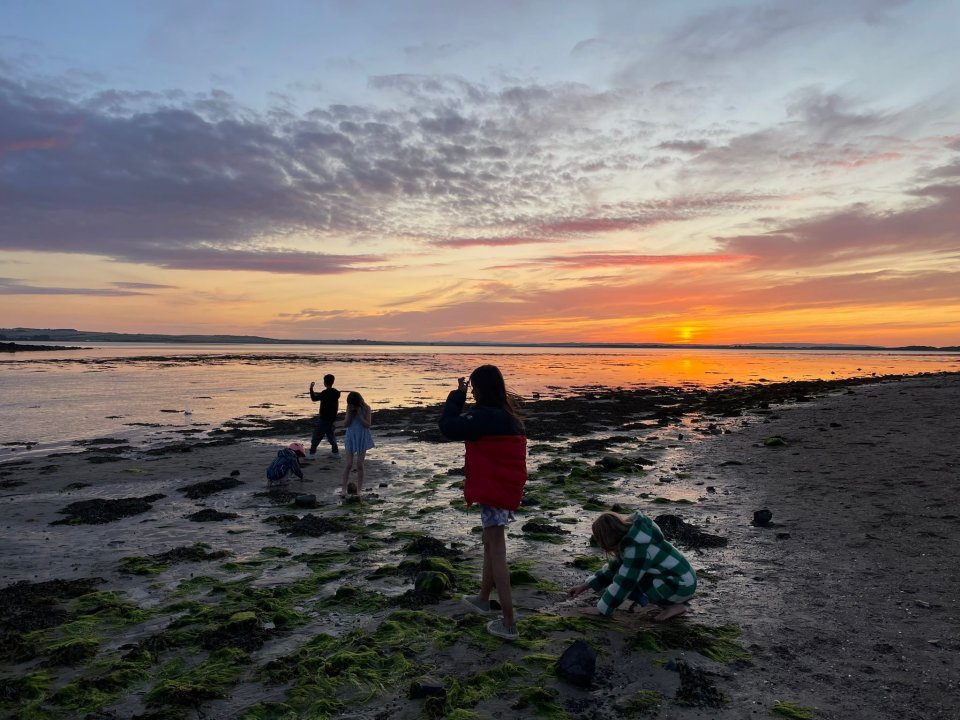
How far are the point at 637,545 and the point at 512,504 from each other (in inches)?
54.0

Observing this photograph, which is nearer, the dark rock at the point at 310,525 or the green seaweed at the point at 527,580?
the green seaweed at the point at 527,580

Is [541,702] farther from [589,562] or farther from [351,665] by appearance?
[589,562]

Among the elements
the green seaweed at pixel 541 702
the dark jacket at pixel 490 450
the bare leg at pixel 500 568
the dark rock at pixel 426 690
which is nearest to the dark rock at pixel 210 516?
the bare leg at pixel 500 568

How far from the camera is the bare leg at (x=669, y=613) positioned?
594 cm

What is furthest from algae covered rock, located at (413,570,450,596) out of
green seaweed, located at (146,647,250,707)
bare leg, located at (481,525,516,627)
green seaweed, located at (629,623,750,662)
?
green seaweed, located at (629,623,750,662)

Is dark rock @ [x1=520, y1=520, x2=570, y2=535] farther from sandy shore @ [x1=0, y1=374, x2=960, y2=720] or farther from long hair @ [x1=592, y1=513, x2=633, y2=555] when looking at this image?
long hair @ [x1=592, y1=513, x2=633, y2=555]

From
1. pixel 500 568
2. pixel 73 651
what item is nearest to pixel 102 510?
pixel 73 651

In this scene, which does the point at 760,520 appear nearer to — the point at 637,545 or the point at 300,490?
the point at 637,545

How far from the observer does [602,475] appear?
14.3 m

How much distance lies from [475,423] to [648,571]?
8.05 ft

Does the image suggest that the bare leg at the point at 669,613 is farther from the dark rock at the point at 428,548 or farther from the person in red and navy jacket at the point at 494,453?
the dark rock at the point at 428,548

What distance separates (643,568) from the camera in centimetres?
589

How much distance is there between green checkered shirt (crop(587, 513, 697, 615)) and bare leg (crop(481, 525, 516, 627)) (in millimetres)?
1012

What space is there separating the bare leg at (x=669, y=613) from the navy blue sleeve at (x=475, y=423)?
2509mm
